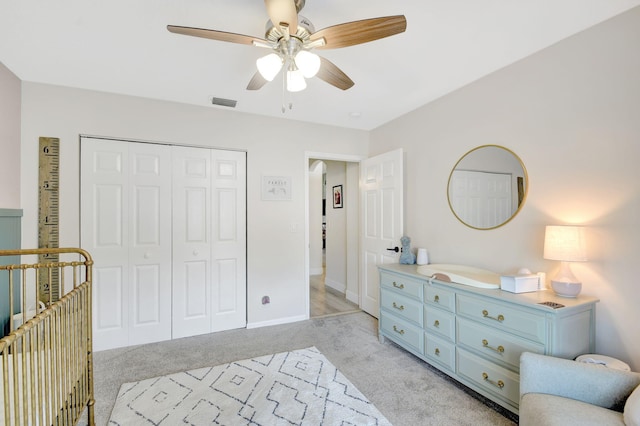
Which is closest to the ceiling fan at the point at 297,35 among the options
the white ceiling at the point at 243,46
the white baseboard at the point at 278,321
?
the white ceiling at the point at 243,46

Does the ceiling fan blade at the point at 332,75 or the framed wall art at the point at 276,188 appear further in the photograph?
the framed wall art at the point at 276,188

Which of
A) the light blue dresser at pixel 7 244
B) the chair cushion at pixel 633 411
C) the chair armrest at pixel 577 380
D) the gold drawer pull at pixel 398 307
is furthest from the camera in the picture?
the gold drawer pull at pixel 398 307

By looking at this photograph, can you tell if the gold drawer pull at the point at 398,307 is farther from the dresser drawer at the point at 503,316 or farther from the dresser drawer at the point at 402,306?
the dresser drawer at the point at 503,316

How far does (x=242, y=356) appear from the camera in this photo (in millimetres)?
2748

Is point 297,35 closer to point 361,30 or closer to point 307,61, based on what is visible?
point 307,61

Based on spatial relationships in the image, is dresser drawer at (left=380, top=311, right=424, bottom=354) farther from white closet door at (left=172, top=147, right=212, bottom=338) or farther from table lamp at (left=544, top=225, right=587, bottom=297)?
white closet door at (left=172, top=147, right=212, bottom=338)

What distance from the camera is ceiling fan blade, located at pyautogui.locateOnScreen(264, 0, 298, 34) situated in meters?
1.29

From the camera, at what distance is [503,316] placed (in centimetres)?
192

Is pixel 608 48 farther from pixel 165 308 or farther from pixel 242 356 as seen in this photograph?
pixel 165 308

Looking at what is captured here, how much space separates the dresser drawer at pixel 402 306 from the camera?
2.59 meters

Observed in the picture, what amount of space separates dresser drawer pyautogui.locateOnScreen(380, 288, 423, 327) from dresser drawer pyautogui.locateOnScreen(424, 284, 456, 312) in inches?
5.1

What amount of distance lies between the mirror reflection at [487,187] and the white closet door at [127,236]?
2930mm

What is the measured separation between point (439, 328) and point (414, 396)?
55cm

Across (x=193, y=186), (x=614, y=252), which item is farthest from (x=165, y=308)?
(x=614, y=252)
